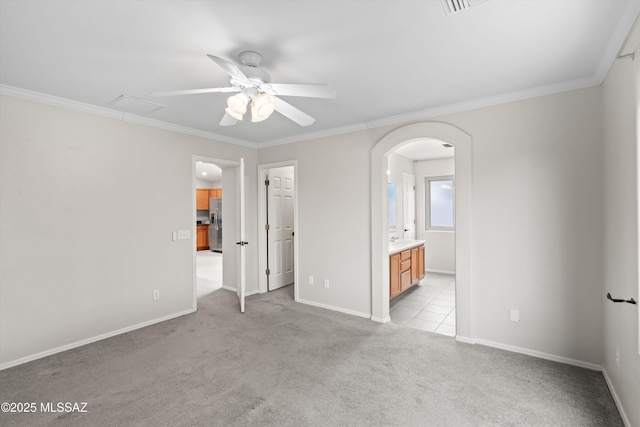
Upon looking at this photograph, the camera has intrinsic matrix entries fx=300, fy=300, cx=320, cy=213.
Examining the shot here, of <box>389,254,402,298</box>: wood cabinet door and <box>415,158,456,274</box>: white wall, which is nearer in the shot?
<box>389,254,402,298</box>: wood cabinet door

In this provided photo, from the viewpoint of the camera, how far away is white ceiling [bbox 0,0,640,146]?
1.70m

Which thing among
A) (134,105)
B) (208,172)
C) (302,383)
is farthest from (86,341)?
(208,172)

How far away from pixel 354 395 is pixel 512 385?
1258 millimetres

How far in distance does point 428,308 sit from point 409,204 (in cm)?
291

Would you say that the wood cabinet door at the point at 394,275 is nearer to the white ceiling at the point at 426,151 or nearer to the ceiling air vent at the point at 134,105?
the white ceiling at the point at 426,151

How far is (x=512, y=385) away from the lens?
2.36 m

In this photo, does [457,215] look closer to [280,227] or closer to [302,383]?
[302,383]

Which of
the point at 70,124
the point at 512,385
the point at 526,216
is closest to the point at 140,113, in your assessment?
the point at 70,124

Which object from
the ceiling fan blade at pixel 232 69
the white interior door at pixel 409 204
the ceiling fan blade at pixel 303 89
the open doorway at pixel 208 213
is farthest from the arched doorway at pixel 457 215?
the open doorway at pixel 208 213

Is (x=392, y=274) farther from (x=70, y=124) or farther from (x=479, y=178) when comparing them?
(x=70, y=124)

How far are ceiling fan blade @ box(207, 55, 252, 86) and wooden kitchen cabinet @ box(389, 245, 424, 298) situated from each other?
3.01 metres

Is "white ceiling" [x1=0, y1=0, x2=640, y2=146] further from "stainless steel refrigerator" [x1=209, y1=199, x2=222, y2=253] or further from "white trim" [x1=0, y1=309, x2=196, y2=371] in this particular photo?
"stainless steel refrigerator" [x1=209, y1=199, x2=222, y2=253]

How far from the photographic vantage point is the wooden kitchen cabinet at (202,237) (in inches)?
401

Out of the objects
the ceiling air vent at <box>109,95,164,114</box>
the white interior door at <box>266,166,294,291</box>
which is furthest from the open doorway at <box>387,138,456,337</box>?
the ceiling air vent at <box>109,95,164,114</box>
